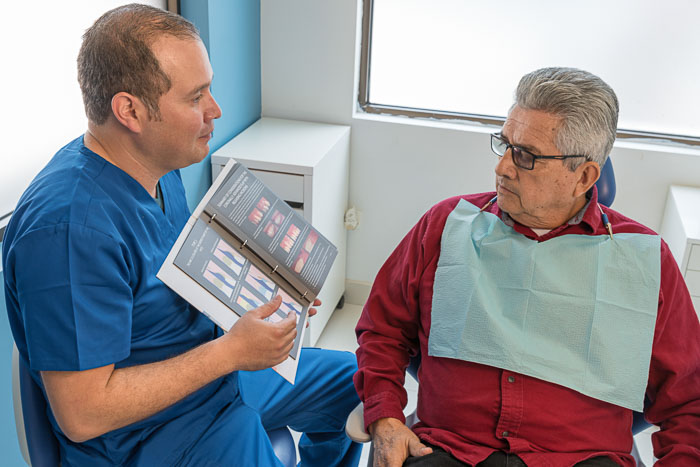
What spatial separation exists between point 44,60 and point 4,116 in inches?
8.6

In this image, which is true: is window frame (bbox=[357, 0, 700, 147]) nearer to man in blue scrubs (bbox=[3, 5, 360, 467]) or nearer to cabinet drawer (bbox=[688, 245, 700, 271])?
cabinet drawer (bbox=[688, 245, 700, 271])

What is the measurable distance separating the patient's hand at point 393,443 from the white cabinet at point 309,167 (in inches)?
44.3

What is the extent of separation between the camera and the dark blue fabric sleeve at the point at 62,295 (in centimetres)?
114

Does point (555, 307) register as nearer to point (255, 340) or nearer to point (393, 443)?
point (393, 443)

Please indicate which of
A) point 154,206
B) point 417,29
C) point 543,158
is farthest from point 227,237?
point 417,29

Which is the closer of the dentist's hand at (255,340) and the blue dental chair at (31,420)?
the blue dental chair at (31,420)

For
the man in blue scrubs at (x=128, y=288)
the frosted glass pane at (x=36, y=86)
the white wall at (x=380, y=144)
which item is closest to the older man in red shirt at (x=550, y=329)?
the man in blue scrubs at (x=128, y=288)

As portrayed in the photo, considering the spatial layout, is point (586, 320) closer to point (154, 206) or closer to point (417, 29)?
point (154, 206)

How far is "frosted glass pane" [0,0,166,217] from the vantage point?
1694 millimetres

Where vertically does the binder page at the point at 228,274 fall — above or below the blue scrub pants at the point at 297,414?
above

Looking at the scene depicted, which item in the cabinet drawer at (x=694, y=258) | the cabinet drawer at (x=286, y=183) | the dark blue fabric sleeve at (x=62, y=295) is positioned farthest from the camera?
the cabinet drawer at (x=286, y=183)

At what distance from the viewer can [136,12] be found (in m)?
1.29

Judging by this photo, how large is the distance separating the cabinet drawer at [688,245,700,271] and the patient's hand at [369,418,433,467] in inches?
54.4

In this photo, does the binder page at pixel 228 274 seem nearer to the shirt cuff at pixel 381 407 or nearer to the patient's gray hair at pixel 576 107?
the shirt cuff at pixel 381 407
